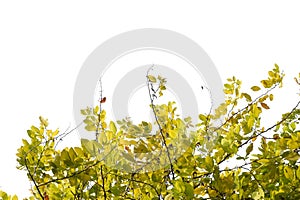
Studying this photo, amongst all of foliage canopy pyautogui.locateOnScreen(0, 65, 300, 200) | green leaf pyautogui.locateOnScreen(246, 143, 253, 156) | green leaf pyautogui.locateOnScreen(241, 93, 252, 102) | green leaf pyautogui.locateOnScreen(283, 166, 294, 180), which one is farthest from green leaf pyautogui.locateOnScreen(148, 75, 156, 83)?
green leaf pyautogui.locateOnScreen(283, 166, 294, 180)

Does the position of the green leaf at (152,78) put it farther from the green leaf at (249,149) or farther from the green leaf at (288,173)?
the green leaf at (288,173)

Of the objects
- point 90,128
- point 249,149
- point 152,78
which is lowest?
point 249,149

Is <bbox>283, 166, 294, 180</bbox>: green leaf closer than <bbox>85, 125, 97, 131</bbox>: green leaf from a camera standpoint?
Yes

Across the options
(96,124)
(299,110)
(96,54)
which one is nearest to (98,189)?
(96,124)

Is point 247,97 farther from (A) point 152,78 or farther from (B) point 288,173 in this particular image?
(B) point 288,173

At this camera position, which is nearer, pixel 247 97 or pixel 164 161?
pixel 164 161

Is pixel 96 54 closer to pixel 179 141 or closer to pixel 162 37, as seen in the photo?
pixel 162 37

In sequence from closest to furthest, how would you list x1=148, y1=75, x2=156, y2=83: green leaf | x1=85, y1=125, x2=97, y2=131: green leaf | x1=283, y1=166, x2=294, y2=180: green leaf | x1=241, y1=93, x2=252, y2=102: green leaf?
x1=283, y1=166, x2=294, y2=180: green leaf
x1=85, y1=125, x2=97, y2=131: green leaf
x1=148, y1=75, x2=156, y2=83: green leaf
x1=241, y1=93, x2=252, y2=102: green leaf

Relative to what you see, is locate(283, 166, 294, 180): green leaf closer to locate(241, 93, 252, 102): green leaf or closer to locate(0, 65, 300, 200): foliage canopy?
locate(0, 65, 300, 200): foliage canopy

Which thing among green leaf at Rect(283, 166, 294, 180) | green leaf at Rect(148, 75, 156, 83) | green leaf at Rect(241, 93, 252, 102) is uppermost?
green leaf at Rect(241, 93, 252, 102)

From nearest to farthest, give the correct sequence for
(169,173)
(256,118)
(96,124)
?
(256,118) → (169,173) → (96,124)

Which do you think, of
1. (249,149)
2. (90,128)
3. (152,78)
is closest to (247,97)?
(152,78)

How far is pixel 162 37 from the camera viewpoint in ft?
12.7

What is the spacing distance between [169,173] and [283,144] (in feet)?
2.85
